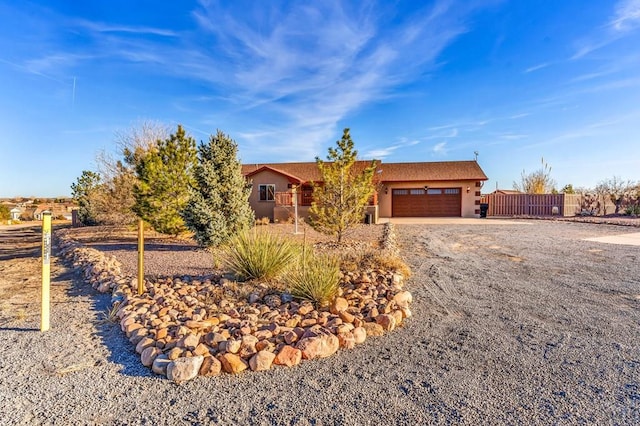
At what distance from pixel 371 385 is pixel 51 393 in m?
2.60

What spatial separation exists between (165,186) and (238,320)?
894cm

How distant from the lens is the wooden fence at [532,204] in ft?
89.1

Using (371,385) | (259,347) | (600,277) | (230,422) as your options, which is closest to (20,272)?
(259,347)

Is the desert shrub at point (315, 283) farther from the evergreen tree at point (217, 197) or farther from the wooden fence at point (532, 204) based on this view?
the wooden fence at point (532, 204)

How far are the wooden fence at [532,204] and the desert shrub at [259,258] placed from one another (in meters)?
26.8

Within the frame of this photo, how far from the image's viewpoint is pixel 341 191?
10.7m

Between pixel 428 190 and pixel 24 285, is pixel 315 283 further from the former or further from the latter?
pixel 428 190

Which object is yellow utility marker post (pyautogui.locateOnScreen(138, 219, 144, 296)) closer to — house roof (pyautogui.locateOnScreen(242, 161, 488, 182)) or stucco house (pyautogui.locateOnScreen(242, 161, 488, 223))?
stucco house (pyautogui.locateOnScreen(242, 161, 488, 223))

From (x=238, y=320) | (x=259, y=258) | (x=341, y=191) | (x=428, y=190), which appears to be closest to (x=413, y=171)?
(x=428, y=190)

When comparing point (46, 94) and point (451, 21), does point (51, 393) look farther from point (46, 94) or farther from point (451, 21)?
point (46, 94)

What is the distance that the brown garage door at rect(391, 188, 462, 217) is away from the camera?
27281 mm

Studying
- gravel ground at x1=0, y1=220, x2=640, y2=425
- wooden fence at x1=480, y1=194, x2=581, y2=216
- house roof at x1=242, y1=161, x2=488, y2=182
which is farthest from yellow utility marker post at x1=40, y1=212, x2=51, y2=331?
wooden fence at x1=480, y1=194, x2=581, y2=216

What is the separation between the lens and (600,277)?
689cm

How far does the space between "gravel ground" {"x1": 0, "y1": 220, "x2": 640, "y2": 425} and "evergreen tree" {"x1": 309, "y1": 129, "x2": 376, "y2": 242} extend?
562 cm
